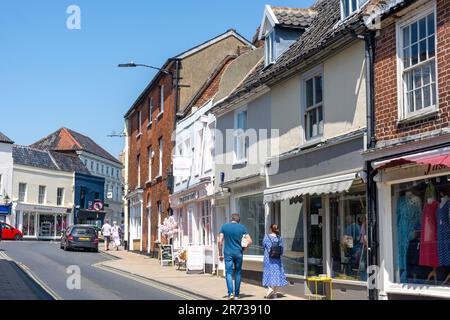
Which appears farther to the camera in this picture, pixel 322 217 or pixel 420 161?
pixel 322 217

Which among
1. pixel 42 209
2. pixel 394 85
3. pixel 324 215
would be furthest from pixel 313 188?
pixel 42 209

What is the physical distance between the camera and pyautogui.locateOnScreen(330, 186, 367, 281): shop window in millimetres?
12656

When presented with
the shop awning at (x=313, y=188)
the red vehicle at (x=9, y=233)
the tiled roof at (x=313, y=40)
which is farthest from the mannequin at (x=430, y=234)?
the red vehicle at (x=9, y=233)

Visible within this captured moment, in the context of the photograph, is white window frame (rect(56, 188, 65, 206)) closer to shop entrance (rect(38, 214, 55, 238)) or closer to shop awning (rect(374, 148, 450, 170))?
shop entrance (rect(38, 214, 55, 238))

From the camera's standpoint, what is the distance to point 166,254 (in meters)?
25.4

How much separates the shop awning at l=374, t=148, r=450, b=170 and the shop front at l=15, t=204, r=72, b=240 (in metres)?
50.5

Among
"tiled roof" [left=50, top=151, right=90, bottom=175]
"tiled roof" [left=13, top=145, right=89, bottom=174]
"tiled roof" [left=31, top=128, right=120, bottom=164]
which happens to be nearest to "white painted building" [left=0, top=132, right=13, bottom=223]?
"tiled roof" [left=13, top=145, right=89, bottom=174]

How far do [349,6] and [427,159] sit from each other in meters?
5.61

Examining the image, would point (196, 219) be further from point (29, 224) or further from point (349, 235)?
point (29, 224)
